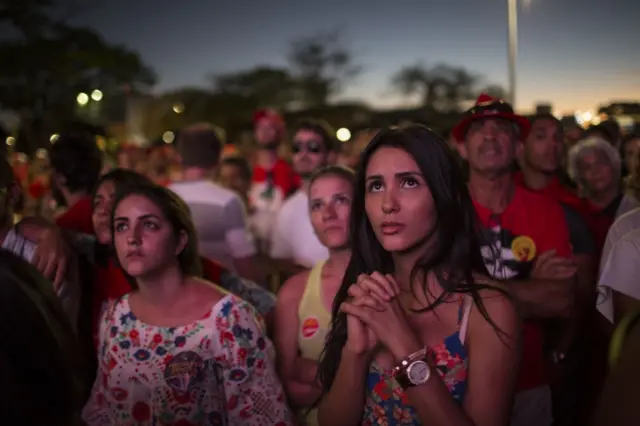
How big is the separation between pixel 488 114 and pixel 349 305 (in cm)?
212

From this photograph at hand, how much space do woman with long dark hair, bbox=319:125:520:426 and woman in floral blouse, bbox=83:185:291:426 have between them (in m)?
0.47

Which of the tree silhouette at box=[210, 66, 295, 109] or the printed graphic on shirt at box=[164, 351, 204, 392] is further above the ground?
the tree silhouette at box=[210, 66, 295, 109]

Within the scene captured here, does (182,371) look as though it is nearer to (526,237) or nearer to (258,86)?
(526,237)

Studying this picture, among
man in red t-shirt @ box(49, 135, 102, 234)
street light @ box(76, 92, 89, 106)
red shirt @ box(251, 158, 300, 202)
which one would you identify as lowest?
red shirt @ box(251, 158, 300, 202)

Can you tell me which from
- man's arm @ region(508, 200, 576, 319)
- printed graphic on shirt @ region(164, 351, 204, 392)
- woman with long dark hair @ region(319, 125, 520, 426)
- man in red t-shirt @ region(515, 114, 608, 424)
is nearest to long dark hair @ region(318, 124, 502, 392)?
woman with long dark hair @ region(319, 125, 520, 426)

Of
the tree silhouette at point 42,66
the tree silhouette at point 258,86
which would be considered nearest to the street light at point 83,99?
the tree silhouette at point 42,66

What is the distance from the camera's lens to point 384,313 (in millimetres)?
1990

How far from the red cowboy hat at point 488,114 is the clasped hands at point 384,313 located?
6.74 ft

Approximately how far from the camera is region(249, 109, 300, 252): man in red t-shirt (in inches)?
286

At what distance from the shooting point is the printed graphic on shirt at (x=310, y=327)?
3120 mm

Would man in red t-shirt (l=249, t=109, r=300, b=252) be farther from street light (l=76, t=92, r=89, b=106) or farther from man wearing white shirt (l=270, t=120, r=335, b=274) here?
street light (l=76, t=92, r=89, b=106)

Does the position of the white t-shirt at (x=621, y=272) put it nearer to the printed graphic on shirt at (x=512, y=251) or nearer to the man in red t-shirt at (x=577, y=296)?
the printed graphic on shirt at (x=512, y=251)

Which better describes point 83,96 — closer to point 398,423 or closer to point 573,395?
point 573,395

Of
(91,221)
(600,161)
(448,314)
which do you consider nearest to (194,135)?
(91,221)
